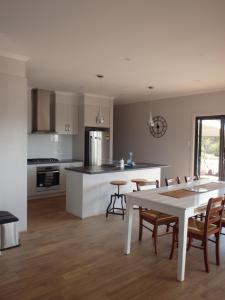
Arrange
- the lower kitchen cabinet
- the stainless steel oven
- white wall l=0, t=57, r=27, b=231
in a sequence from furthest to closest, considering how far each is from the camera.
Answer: the stainless steel oven → the lower kitchen cabinet → white wall l=0, t=57, r=27, b=231

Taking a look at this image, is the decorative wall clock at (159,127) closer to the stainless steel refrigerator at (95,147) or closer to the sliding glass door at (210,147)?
the sliding glass door at (210,147)

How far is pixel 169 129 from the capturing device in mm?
6672

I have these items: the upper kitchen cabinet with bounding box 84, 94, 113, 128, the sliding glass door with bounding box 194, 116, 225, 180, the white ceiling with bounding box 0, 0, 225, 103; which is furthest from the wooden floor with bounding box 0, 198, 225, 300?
the upper kitchen cabinet with bounding box 84, 94, 113, 128

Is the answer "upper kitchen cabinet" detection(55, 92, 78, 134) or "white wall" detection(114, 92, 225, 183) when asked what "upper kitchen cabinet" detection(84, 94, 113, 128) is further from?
"white wall" detection(114, 92, 225, 183)

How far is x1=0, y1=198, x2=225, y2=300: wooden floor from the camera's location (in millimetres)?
2365

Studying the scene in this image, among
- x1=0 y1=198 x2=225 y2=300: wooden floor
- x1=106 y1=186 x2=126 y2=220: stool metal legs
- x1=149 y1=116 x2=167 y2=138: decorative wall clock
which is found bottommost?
x1=0 y1=198 x2=225 y2=300: wooden floor

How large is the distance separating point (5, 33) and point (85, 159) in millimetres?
4168

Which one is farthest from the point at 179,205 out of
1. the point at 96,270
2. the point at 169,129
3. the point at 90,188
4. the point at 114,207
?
the point at 169,129

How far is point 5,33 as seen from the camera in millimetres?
2848

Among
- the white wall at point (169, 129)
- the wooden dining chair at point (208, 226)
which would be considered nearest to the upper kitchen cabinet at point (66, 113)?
the white wall at point (169, 129)

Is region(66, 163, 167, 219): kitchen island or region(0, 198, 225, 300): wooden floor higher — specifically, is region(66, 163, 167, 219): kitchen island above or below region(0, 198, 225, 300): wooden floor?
above

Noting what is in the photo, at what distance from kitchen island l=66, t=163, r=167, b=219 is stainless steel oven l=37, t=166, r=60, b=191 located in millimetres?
1248

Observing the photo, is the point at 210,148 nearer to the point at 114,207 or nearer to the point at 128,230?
the point at 114,207

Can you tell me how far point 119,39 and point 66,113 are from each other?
382 centimetres
